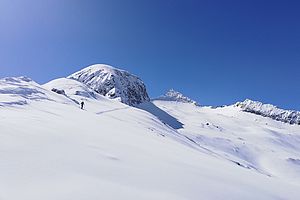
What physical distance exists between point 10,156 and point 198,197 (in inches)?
152

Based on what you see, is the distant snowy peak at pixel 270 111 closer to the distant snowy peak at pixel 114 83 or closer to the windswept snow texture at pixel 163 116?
the distant snowy peak at pixel 114 83

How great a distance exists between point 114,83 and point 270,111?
87.7 metres

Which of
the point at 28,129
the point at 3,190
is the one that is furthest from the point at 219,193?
the point at 28,129

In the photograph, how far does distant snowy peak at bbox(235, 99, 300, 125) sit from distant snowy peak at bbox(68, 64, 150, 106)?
57385mm

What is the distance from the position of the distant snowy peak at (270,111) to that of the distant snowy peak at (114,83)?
57385 mm

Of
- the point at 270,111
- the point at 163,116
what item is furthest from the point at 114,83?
the point at 270,111

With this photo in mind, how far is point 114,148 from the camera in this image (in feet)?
36.4

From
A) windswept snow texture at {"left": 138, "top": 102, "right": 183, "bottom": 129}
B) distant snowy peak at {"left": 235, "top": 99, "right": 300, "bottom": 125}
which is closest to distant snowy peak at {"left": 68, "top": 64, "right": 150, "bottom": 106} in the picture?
windswept snow texture at {"left": 138, "top": 102, "right": 183, "bottom": 129}

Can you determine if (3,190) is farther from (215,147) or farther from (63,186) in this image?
(215,147)

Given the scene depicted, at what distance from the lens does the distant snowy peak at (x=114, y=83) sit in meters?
117

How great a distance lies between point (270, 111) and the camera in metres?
174

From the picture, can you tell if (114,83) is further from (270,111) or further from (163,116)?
(270,111)

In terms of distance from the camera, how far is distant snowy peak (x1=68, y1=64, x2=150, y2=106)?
116750mm

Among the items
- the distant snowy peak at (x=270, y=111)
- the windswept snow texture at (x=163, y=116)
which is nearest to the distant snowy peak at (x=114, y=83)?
the windswept snow texture at (x=163, y=116)
